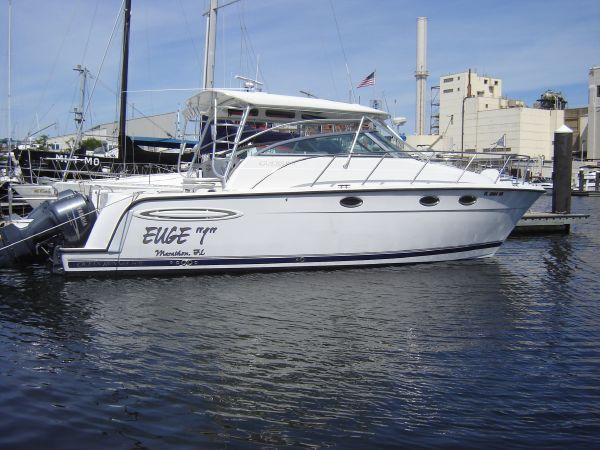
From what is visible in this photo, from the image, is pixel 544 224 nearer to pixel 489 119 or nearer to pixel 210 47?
pixel 210 47

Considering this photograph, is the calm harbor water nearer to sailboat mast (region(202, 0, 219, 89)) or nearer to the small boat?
the small boat

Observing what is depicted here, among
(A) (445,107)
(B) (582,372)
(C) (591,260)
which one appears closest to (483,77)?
(A) (445,107)

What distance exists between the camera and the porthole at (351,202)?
9.56 meters

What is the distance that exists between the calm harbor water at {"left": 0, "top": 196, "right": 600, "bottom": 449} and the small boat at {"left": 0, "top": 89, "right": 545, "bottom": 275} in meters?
0.52

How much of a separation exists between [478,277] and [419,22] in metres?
78.8

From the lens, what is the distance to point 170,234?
908 centimetres

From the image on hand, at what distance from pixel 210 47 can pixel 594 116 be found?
224 feet

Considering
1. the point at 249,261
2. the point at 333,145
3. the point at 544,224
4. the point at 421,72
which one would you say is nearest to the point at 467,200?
the point at 333,145

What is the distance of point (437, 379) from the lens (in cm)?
518

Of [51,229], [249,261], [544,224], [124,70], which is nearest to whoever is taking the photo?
[51,229]

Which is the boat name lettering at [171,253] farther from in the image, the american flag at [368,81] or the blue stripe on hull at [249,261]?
the american flag at [368,81]

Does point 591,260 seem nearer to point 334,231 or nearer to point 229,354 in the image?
point 334,231

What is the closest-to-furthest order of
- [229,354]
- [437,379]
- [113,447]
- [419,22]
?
[113,447] → [437,379] → [229,354] → [419,22]

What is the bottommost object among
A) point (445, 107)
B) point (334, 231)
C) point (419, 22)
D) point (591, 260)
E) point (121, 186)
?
point (591, 260)
